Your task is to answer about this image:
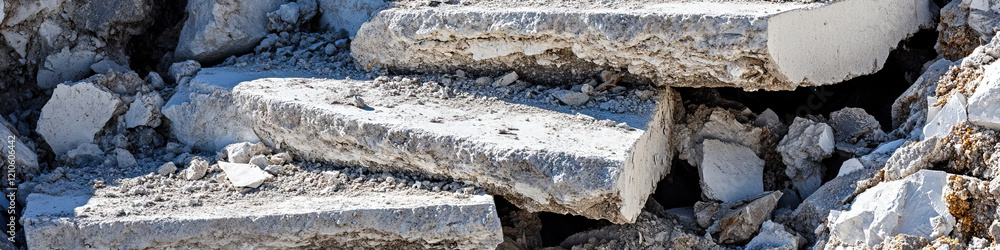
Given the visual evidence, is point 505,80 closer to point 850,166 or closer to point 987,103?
point 850,166

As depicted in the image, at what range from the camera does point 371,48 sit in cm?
398

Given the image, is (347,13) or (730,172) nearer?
(730,172)

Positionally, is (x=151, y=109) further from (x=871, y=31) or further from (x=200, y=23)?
(x=871, y=31)

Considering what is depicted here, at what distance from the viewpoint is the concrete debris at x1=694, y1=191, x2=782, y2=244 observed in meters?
3.27

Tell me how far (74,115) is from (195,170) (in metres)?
0.86

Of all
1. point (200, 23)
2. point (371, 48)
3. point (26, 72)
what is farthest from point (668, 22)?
point (26, 72)

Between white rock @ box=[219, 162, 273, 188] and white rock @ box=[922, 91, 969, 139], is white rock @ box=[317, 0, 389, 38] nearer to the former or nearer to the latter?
white rock @ box=[219, 162, 273, 188]

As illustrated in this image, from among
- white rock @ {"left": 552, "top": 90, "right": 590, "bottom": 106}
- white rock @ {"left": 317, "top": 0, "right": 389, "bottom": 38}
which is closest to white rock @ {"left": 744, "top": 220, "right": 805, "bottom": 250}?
white rock @ {"left": 552, "top": 90, "right": 590, "bottom": 106}

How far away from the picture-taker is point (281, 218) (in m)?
3.04

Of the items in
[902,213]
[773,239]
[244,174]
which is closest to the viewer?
[902,213]

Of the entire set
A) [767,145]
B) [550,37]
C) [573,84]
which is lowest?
[767,145]

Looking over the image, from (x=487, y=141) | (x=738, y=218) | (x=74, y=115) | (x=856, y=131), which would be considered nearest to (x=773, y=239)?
(x=738, y=218)

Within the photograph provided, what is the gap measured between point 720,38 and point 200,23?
2702 millimetres

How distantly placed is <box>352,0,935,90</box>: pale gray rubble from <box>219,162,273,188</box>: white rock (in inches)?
33.4
